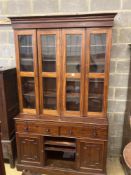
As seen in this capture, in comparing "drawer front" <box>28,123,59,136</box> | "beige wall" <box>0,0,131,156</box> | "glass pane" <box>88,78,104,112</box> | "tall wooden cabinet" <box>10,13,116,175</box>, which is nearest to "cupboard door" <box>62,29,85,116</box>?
"tall wooden cabinet" <box>10,13,116,175</box>

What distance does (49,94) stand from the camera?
2318 mm

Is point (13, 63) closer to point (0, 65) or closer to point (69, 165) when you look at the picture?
point (0, 65)

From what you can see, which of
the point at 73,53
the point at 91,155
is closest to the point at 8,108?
the point at 73,53

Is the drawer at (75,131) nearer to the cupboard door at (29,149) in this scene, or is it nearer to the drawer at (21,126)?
the cupboard door at (29,149)

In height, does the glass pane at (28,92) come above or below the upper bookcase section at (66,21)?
below

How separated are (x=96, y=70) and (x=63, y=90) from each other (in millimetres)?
489

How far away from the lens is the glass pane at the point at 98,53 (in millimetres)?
2015

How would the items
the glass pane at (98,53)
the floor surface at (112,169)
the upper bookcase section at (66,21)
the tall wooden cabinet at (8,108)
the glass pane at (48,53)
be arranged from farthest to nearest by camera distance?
1. the floor surface at (112,169)
2. the tall wooden cabinet at (8,108)
3. the glass pane at (48,53)
4. the glass pane at (98,53)
5. the upper bookcase section at (66,21)

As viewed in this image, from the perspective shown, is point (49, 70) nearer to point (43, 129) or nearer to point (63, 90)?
point (63, 90)

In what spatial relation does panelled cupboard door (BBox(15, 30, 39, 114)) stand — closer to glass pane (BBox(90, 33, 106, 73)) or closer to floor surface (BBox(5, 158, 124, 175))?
glass pane (BBox(90, 33, 106, 73))

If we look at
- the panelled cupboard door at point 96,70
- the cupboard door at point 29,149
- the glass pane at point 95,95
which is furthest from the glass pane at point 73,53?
the cupboard door at point 29,149

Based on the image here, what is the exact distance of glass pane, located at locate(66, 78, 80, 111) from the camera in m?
2.20

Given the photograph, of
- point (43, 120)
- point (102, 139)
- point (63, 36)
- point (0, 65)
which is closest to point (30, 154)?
point (43, 120)

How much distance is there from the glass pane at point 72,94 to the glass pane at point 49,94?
0.61ft
